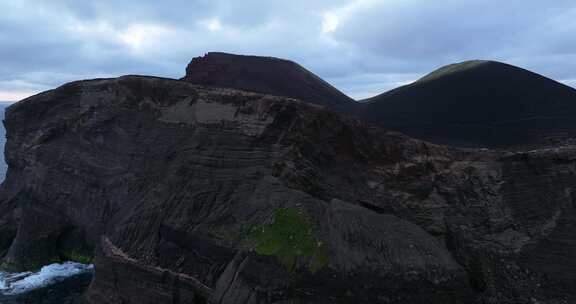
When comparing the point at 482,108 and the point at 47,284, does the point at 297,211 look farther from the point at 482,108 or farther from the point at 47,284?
the point at 482,108

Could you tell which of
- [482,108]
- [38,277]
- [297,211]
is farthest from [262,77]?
[297,211]

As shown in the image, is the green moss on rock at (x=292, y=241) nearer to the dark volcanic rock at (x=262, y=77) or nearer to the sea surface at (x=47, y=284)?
→ the sea surface at (x=47, y=284)

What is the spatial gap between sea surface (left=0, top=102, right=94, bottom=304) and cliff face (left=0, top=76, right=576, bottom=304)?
4.63 ft

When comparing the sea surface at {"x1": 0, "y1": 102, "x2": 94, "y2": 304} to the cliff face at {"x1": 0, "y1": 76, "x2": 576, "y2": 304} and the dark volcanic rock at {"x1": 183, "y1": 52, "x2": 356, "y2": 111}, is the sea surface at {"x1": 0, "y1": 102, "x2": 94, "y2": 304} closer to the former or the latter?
the cliff face at {"x1": 0, "y1": 76, "x2": 576, "y2": 304}

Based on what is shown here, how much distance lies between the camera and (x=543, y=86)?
63.4 metres

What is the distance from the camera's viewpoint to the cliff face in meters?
20.2

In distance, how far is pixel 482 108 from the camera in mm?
62281

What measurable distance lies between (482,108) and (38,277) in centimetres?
5291

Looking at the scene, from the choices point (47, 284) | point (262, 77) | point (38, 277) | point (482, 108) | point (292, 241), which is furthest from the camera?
point (482, 108)

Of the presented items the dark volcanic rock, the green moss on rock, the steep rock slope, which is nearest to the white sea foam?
the green moss on rock

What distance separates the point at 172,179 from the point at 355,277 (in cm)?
1189

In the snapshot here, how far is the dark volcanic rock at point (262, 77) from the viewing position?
59594 mm

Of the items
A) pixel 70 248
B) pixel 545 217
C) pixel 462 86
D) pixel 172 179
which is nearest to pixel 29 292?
pixel 70 248

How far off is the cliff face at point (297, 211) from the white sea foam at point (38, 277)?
1.13m
